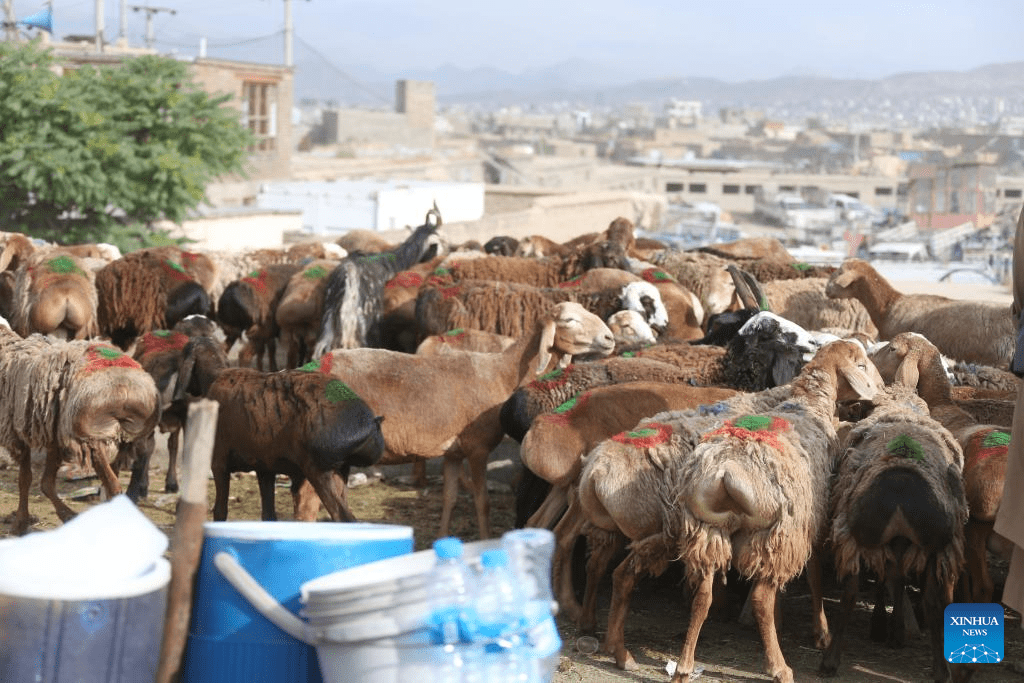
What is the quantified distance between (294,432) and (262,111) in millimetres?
36987

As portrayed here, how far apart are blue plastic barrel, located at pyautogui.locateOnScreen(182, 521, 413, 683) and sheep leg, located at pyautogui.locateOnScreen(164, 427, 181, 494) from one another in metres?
5.95

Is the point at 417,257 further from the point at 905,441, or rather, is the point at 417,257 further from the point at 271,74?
the point at 271,74

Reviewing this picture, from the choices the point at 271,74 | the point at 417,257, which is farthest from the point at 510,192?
the point at 417,257

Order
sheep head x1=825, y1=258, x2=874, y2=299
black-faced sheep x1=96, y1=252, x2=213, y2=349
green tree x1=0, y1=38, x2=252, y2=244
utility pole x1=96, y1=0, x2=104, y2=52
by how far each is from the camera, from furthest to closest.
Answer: utility pole x1=96, y1=0, x2=104, y2=52
green tree x1=0, y1=38, x2=252, y2=244
sheep head x1=825, y1=258, x2=874, y2=299
black-faced sheep x1=96, y1=252, x2=213, y2=349

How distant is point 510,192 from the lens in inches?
1559

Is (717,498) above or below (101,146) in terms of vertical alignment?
below

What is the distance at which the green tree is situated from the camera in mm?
20734

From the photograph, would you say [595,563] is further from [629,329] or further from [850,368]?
[629,329]

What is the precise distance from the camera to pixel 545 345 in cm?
920

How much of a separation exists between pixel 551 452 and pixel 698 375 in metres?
1.86

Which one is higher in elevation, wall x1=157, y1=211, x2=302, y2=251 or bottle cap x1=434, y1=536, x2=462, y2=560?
bottle cap x1=434, y1=536, x2=462, y2=560

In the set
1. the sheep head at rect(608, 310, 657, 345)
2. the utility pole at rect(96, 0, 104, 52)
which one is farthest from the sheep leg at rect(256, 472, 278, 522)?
the utility pole at rect(96, 0, 104, 52)

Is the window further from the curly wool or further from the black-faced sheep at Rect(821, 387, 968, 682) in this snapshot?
the black-faced sheep at Rect(821, 387, 968, 682)

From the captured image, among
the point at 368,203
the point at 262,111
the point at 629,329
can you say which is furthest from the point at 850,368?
the point at 262,111
